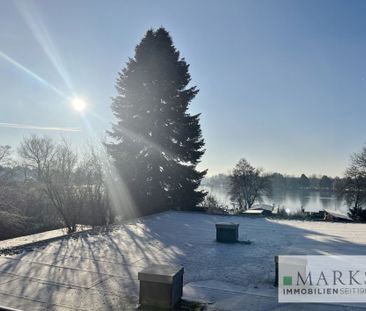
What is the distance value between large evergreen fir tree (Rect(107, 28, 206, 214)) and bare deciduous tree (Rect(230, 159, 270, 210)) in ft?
79.7

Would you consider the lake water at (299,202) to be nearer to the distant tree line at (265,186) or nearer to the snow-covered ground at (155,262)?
the distant tree line at (265,186)

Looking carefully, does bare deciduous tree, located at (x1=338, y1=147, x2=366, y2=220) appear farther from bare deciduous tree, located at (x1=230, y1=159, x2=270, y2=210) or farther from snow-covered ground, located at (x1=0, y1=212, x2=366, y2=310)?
snow-covered ground, located at (x1=0, y1=212, x2=366, y2=310)

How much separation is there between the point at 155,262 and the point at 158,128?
447 inches

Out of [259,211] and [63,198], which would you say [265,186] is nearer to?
[259,211]

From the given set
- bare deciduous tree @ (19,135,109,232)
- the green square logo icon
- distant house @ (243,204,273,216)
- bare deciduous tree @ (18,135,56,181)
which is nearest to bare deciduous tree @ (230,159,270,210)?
distant house @ (243,204,273,216)

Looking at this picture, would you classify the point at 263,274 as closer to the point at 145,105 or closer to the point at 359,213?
the point at 145,105

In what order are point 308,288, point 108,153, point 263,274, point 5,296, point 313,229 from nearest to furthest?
point 5,296
point 308,288
point 263,274
point 313,229
point 108,153

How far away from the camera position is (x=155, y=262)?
18.4 ft

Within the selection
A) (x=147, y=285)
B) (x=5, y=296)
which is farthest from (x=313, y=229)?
(x=5, y=296)

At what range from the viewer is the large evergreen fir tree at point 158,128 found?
1589 centimetres

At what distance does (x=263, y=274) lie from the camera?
486 centimetres

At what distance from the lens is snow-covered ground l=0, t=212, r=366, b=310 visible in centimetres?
378

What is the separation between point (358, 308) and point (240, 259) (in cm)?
246

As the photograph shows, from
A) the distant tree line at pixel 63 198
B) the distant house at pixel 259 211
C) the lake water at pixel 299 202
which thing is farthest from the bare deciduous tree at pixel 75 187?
the lake water at pixel 299 202
